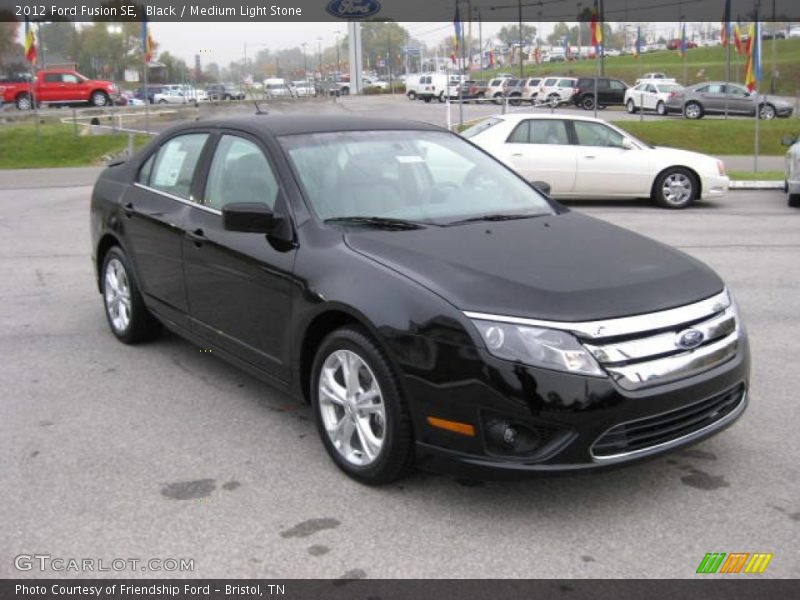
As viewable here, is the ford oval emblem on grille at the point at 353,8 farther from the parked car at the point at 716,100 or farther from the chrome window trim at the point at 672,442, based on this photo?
the chrome window trim at the point at 672,442

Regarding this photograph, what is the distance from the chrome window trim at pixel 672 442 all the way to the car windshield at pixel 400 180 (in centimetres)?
152

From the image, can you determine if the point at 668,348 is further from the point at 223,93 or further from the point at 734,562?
the point at 223,93

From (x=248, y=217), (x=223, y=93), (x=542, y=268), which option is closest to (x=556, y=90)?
(x=223, y=93)

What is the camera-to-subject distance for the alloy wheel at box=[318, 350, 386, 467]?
148 inches

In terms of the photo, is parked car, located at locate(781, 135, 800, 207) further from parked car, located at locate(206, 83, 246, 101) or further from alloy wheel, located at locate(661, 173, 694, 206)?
parked car, located at locate(206, 83, 246, 101)

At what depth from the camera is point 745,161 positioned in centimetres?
2217

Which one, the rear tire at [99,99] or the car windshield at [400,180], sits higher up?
the rear tire at [99,99]

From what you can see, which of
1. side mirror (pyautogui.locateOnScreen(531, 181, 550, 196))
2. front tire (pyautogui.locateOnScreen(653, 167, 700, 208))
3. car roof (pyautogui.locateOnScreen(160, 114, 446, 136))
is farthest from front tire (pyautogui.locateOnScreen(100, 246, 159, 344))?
front tire (pyautogui.locateOnScreen(653, 167, 700, 208))

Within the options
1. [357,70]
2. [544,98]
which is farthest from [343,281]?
[357,70]

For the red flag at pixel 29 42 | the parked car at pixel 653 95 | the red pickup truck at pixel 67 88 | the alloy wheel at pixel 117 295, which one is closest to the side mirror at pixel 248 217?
the alloy wheel at pixel 117 295

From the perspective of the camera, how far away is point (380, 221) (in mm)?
4332

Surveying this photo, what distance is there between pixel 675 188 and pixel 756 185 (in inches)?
162

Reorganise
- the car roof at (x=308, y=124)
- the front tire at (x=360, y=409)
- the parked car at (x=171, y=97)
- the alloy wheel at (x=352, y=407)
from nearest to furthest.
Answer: the front tire at (x=360, y=409)
the alloy wheel at (x=352, y=407)
the car roof at (x=308, y=124)
the parked car at (x=171, y=97)

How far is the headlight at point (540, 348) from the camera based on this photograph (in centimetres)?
329
